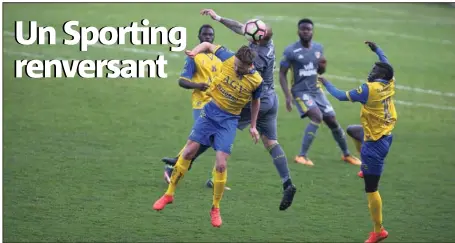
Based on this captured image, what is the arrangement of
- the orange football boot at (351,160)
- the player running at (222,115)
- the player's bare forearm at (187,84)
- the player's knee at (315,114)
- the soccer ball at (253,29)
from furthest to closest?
the orange football boot at (351,160), the player's knee at (315,114), the player's bare forearm at (187,84), the soccer ball at (253,29), the player running at (222,115)

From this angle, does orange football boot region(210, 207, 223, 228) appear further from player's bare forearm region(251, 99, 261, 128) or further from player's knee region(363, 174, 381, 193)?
player's knee region(363, 174, 381, 193)

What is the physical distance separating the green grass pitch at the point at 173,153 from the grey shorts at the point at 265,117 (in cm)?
118

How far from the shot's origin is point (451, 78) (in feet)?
78.5

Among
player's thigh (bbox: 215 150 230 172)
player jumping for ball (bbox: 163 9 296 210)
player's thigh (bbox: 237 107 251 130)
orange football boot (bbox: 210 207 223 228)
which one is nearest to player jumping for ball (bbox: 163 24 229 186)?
player's thigh (bbox: 237 107 251 130)

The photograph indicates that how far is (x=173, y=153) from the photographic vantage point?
1596cm

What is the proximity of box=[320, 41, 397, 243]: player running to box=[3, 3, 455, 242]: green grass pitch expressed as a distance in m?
0.55

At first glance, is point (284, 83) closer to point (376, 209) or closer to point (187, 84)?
point (187, 84)

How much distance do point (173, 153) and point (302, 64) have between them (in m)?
2.69

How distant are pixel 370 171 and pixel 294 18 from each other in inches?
716

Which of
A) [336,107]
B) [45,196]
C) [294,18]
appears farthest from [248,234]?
[294,18]

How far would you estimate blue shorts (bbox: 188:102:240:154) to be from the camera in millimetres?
11711

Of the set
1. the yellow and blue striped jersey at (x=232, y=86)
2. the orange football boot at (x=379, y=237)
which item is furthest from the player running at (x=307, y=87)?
the yellow and blue striped jersey at (x=232, y=86)

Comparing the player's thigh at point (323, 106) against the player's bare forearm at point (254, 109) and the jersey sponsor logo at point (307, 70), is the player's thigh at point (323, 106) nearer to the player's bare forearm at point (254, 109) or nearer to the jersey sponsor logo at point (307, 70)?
the jersey sponsor logo at point (307, 70)

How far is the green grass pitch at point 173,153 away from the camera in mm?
12336
